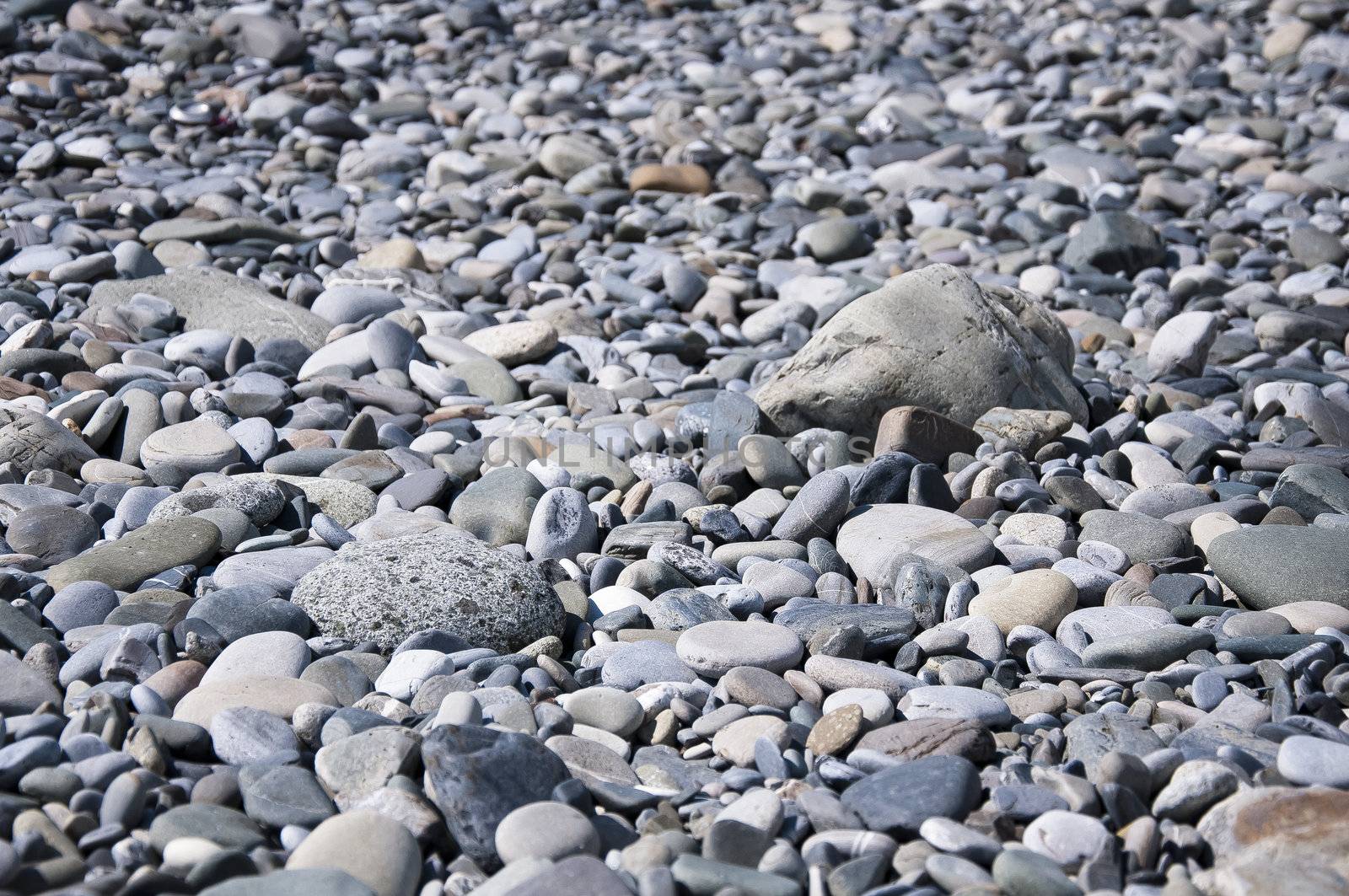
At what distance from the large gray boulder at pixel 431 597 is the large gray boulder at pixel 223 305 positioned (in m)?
2.12

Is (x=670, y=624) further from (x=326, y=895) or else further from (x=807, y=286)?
(x=807, y=286)

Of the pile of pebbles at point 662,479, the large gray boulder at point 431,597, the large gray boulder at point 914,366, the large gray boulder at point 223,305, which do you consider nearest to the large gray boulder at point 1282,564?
the pile of pebbles at point 662,479

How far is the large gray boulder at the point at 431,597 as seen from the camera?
110 inches

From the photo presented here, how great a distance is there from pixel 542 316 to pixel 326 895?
143 inches

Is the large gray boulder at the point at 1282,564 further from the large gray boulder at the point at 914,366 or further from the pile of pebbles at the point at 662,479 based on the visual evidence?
the large gray boulder at the point at 914,366

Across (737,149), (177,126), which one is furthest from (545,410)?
(177,126)

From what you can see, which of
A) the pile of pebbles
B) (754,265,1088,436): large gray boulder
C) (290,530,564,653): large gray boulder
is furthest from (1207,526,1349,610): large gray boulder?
(290,530,564,653): large gray boulder

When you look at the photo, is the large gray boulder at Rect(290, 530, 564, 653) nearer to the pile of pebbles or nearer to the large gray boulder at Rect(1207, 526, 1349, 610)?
the pile of pebbles

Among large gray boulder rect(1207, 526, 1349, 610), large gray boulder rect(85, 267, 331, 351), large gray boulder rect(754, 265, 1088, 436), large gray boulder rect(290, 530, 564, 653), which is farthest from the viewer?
large gray boulder rect(85, 267, 331, 351)

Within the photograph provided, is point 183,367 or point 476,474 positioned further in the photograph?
point 183,367

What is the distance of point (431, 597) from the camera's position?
2818mm

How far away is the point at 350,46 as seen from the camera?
28.5ft

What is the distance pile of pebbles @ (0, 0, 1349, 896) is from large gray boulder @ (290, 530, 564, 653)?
0.4 inches

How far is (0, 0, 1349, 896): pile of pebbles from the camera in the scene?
214cm
